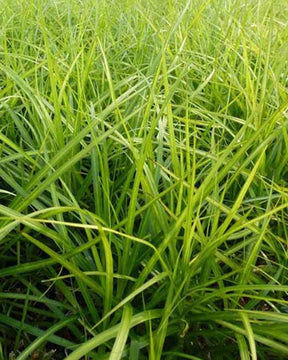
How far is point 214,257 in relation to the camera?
2.89ft

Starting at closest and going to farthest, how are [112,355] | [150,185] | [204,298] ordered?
[112,355]
[204,298]
[150,185]

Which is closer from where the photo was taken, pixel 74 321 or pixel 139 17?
pixel 74 321

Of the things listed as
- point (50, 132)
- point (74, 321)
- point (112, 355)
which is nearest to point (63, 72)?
point (50, 132)

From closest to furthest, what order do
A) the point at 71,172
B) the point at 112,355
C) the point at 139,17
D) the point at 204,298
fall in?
the point at 112,355, the point at 204,298, the point at 71,172, the point at 139,17

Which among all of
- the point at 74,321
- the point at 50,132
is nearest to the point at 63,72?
the point at 50,132

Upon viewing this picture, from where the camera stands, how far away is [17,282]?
1023 millimetres

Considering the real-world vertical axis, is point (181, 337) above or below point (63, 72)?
below

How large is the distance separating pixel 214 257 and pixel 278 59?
2.63ft

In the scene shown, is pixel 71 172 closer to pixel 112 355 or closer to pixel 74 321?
pixel 74 321

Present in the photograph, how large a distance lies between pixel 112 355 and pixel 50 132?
53 centimetres

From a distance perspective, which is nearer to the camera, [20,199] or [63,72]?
[20,199]

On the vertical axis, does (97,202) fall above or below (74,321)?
above

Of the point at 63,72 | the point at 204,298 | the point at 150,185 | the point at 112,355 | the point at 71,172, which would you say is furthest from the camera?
the point at 63,72

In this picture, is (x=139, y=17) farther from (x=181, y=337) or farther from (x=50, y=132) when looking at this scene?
(x=181, y=337)
